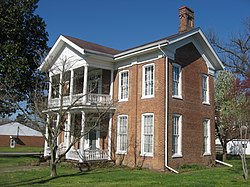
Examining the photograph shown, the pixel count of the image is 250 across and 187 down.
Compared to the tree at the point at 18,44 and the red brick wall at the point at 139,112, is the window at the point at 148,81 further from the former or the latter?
the tree at the point at 18,44

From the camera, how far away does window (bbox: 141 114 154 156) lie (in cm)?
1778

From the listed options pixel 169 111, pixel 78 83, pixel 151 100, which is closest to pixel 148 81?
pixel 151 100

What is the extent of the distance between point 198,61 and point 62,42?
10.0m

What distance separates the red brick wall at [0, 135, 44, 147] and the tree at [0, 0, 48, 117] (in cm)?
2936

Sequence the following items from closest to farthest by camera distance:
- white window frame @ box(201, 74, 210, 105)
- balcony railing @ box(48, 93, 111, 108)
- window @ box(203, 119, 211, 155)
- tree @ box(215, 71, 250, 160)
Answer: balcony railing @ box(48, 93, 111, 108) → window @ box(203, 119, 211, 155) → white window frame @ box(201, 74, 210, 105) → tree @ box(215, 71, 250, 160)

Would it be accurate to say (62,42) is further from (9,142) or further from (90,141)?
(9,142)

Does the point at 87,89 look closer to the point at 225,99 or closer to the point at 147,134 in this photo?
the point at 147,134

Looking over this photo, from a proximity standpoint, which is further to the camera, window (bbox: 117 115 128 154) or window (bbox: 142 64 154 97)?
window (bbox: 117 115 128 154)

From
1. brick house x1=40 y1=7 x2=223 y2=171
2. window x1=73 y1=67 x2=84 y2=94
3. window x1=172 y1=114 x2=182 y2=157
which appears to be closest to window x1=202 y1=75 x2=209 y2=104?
brick house x1=40 y1=7 x2=223 y2=171

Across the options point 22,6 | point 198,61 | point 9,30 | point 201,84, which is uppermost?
point 22,6

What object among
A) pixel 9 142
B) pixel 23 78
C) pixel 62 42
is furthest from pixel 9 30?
pixel 9 142

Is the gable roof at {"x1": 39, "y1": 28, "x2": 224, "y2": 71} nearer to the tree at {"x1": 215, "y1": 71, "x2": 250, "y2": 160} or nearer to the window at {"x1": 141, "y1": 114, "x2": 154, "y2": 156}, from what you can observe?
the window at {"x1": 141, "y1": 114, "x2": 154, "y2": 156}

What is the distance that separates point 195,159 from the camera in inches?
762

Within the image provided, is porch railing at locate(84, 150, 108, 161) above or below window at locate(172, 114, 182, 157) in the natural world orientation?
below
